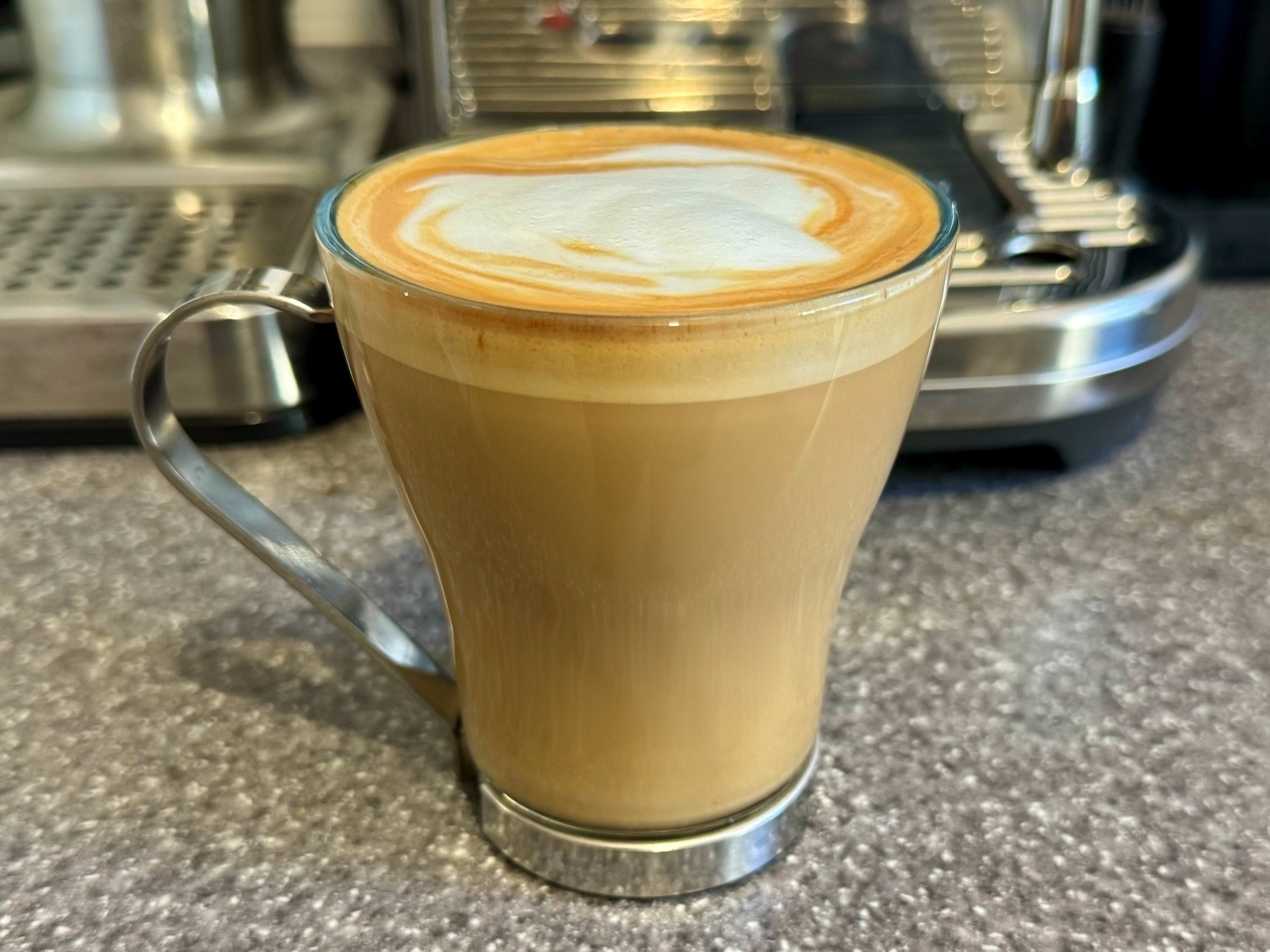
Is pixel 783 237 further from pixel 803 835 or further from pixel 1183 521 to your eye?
pixel 1183 521

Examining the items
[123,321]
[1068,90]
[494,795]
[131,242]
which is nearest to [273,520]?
[494,795]

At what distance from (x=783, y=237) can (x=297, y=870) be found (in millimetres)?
260

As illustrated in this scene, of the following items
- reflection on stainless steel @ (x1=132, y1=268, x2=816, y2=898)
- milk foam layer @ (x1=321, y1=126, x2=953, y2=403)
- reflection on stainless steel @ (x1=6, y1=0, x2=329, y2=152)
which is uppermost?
milk foam layer @ (x1=321, y1=126, x2=953, y2=403)

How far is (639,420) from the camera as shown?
310 mm

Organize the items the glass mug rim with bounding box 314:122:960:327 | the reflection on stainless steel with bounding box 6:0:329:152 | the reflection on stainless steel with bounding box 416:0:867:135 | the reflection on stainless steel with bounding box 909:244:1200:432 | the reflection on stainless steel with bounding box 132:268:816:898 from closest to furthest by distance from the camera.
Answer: the glass mug rim with bounding box 314:122:960:327 → the reflection on stainless steel with bounding box 132:268:816:898 → the reflection on stainless steel with bounding box 909:244:1200:432 → the reflection on stainless steel with bounding box 416:0:867:135 → the reflection on stainless steel with bounding box 6:0:329:152

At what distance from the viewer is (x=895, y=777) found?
0.45 meters

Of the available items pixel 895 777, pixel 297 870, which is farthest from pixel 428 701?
pixel 895 777

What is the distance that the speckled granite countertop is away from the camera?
39cm

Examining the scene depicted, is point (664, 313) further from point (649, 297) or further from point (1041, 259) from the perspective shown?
point (1041, 259)

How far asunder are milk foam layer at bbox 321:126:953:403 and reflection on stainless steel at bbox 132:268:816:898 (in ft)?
0.17

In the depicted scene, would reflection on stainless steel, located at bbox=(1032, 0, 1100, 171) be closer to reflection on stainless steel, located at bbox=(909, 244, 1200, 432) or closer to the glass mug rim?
reflection on stainless steel, located at bbox=(909, 244, 1200, 432)

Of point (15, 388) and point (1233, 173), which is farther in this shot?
point (1233, 173)

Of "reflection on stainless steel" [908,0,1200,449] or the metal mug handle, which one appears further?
"reflection on stainless steel" [908,0,1200,449]

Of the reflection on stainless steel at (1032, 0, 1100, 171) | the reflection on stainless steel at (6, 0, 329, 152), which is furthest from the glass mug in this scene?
the reflection on stainless steel at (6, 0, 329, 152)
